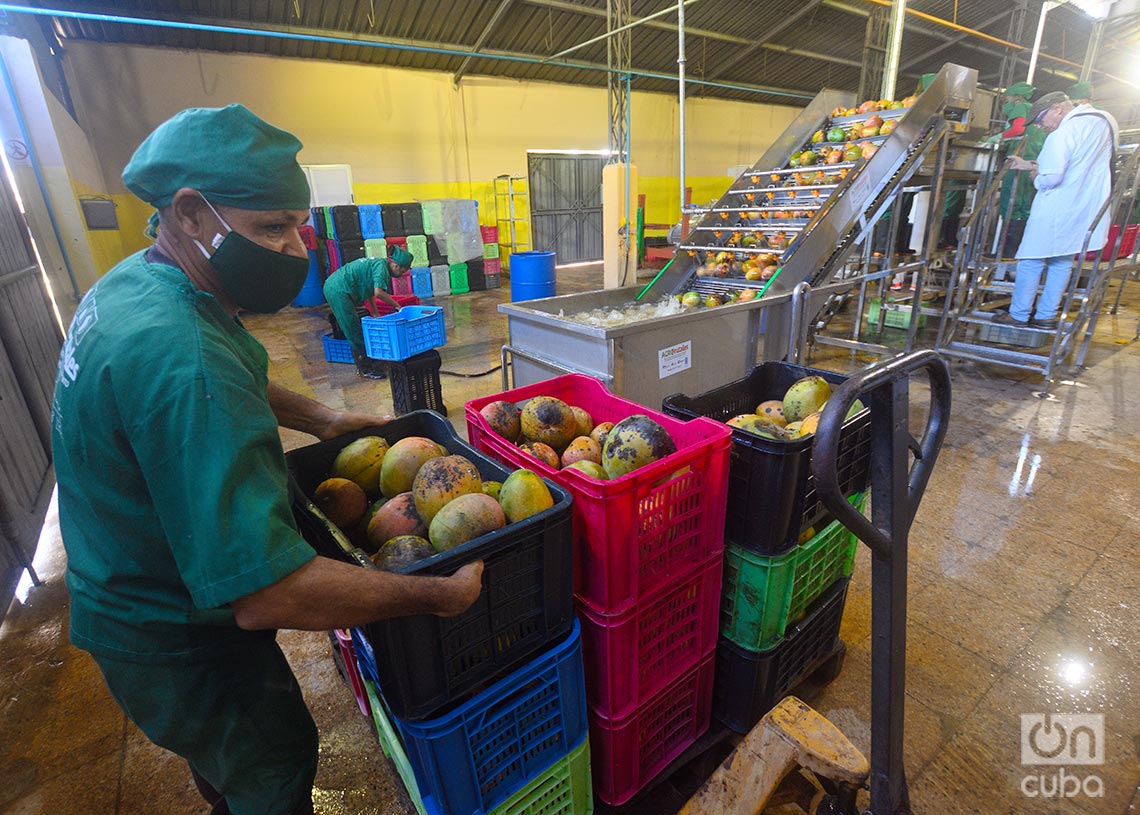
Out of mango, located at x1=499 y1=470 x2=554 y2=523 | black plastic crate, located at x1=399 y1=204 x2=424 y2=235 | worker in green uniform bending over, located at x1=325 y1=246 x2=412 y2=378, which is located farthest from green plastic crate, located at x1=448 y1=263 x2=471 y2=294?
mango, located at x1=499 y1=470 x2=554 y2=523

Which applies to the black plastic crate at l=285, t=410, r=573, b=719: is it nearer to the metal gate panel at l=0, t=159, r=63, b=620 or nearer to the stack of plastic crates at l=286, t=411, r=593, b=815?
the stack of plastic crates at l=286, t=411, r=593, b=815

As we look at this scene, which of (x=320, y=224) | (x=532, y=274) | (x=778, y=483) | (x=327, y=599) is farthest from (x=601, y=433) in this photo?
(x=320, y=224)

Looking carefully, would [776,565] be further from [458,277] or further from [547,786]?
[458,277]

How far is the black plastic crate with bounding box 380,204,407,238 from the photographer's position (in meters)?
9.76

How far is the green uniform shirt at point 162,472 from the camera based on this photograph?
2.99 feet

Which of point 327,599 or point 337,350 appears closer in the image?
point 327,599

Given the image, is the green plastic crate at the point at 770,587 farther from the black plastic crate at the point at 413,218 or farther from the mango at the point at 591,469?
the black plastic crate at the point at 413,218

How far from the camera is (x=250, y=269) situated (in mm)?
1167

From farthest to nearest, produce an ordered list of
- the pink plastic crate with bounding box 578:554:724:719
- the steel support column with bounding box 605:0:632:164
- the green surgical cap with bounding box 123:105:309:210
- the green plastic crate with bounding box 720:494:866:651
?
the steel support column with bounding box 605:0:632:164 < the green plastic crate with bounding box 720:494:866:651 < the pink plastic crate with bounding box 578:554:724:719 < the green surgical cap with bounding box 123:105:309:210

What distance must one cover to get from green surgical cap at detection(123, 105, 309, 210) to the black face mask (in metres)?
0.06

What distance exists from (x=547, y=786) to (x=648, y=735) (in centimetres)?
38

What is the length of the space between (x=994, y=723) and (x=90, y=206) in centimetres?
931

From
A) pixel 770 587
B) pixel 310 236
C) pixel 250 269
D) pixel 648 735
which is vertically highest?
pixel 250 269

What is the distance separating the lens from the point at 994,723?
190cm
